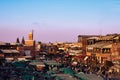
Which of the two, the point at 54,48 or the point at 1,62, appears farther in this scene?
the point at 54,48

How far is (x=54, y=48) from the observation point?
7175 cm

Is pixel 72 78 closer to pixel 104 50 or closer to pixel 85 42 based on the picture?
pixel 104 50

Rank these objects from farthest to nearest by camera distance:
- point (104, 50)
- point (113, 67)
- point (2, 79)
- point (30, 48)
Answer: point (30, 48) → point (104, 50) → point (113, 67) → point (2, 79)

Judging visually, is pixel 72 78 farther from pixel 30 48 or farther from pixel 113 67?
pixel 30 48

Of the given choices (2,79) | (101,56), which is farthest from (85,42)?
(2,79)

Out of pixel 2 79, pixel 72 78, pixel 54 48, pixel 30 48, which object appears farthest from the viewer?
pixel 54 48

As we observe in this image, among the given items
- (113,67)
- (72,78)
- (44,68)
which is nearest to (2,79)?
(72,78)

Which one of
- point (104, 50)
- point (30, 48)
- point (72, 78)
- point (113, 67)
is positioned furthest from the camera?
point (30, 48)

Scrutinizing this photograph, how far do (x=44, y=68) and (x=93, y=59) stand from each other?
44.4 ft

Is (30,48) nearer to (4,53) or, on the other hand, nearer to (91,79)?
(4,53)

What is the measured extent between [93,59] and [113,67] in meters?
11.2

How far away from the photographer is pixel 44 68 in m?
41.2

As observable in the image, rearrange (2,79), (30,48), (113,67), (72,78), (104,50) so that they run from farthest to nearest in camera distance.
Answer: (30,48) < (104,50) < (113,67) < (2,79) < (72,78)

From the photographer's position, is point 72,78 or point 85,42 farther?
point 85,42
